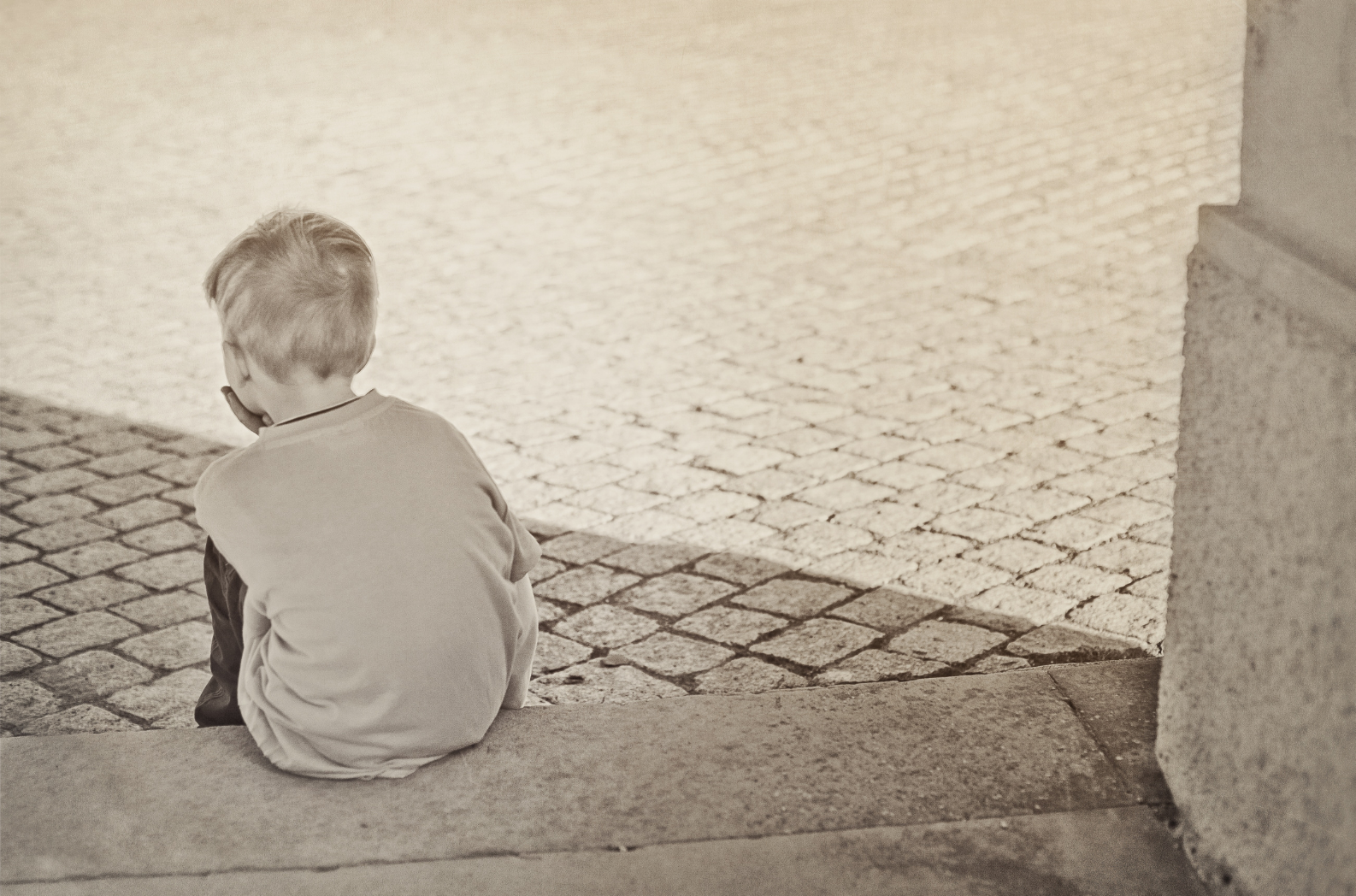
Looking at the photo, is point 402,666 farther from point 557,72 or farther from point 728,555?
point 557,72

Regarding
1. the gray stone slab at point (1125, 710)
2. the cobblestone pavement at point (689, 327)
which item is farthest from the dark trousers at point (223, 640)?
the gray stone slab at point (1125, 710)

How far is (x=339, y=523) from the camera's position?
236cm

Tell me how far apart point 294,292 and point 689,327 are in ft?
11.8

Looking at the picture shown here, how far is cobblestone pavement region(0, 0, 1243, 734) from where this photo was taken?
3629mm

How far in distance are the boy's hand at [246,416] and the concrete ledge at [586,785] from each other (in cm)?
59

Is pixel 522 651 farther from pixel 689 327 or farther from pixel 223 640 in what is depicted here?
pixel 689 327

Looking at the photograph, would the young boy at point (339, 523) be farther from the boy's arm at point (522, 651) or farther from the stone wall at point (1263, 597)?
the stone wall at point (1263, 597)

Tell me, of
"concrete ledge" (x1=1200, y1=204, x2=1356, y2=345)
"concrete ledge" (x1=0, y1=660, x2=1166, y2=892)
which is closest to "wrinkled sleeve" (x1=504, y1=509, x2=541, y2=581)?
"concrete ledge" (x1=0, y1=660, x2=1166, y2=892)

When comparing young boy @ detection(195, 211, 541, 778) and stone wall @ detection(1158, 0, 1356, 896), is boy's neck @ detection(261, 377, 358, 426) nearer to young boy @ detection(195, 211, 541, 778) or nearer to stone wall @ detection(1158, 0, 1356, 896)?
young boy @ detection(195, 211, 541, 778)

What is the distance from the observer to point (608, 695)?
10.7 ft

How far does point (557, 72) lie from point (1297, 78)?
9.92 metres

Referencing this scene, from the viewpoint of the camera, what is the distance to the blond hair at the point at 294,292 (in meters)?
2.36

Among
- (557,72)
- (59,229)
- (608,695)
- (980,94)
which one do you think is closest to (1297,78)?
(608,695)

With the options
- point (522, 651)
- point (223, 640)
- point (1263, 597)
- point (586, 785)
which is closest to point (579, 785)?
point (586, 785)
